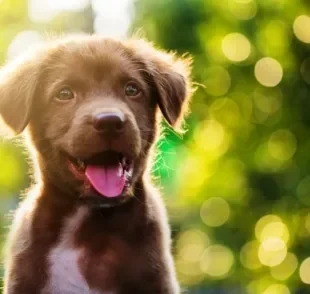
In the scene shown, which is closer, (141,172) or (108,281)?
A: (108,281)

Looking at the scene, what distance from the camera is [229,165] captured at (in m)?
6.57

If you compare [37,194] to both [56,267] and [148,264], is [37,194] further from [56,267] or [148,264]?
[148,264]

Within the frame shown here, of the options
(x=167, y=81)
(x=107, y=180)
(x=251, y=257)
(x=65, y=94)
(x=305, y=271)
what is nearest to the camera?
(x=107, y=180)

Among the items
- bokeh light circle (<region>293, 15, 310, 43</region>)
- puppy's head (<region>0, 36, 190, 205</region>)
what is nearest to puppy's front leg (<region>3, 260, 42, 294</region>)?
puppy's head (<region>0, 36, 190, 205</region>)

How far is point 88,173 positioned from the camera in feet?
7.48

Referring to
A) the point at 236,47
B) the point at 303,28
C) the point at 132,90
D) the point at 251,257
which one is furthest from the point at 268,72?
the point at 132,90

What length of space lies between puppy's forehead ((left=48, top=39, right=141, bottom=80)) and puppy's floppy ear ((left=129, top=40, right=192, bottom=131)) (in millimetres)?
108

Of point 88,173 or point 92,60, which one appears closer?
point 88,173

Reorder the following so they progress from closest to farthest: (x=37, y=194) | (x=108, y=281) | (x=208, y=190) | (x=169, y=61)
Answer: (x=108, y=281) → (x=37, y=194) → (x=169, y=61) → (x=208, y=190)

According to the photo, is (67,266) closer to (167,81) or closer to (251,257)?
(167,81)

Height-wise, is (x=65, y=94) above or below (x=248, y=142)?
above

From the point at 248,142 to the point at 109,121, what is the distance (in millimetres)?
4425

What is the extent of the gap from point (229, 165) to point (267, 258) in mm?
817

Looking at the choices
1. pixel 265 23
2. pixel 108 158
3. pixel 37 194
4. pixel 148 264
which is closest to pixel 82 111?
pixel 108 158
